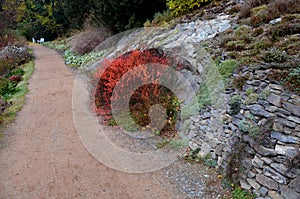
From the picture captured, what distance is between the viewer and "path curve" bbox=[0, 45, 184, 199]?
3717 mm

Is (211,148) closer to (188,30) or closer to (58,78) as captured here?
(188,30)

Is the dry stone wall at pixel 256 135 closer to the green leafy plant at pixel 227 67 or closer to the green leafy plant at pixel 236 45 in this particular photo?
the green leafy plant at pixel 227 67

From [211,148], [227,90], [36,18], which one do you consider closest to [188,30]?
[227,90]

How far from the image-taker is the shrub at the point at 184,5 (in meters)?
7.25

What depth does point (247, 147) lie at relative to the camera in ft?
10.8

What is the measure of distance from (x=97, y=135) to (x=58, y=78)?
5.31m

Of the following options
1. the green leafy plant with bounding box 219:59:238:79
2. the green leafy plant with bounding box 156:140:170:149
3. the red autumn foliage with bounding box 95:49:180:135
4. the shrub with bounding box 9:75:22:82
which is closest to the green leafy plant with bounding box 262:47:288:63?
the green leafy plant with bounding box 219:59:238:79

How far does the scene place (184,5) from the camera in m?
7.48

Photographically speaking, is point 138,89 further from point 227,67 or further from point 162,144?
point 227,67

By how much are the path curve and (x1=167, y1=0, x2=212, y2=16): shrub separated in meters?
4.57

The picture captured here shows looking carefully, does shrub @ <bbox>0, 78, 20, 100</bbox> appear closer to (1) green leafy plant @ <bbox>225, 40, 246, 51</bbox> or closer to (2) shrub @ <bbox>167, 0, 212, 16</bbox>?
(2) shrub @ <bbox>167, 0, 212, 16</bbox>

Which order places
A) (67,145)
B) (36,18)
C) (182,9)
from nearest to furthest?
(67,145) < (182,9) < (36,18)

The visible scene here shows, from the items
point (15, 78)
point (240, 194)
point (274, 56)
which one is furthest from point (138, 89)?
point (15, 78)

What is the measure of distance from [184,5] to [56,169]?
19.6ft
